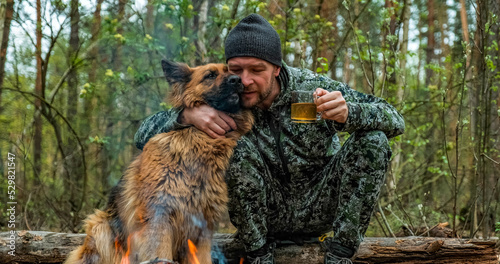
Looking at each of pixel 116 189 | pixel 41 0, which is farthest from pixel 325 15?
pixel 116 189

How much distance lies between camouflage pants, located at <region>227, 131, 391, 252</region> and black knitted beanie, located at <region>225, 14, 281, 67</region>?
2.00 ft

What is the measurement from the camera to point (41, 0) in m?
4.79

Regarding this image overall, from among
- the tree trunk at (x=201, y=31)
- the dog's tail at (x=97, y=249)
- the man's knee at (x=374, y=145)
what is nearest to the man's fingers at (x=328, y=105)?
the man's knee at (x=374, y=145)

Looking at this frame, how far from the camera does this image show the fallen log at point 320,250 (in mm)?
2889

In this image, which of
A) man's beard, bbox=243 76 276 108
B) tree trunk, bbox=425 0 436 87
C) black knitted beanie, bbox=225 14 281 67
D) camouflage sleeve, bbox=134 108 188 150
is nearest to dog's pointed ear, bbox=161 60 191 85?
camouflage sleeve, bbox=134 108 188 150

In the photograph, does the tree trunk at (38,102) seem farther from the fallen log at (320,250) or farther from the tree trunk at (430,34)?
the tree trunk at (430,34)

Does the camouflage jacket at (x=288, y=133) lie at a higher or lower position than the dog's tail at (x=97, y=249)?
higher

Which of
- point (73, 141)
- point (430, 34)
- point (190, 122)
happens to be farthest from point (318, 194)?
point (430, 34)

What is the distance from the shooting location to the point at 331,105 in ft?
7.29

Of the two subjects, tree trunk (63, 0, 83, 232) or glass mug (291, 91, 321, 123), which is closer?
glass mug (291, 91, 321, 123)

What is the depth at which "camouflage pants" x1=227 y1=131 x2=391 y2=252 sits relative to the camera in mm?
2463

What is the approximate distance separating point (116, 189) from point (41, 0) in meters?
3.51

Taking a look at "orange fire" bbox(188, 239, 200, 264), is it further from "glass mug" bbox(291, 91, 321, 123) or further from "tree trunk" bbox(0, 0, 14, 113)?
"tree trunk" bbox(0, 0, 14, 113)

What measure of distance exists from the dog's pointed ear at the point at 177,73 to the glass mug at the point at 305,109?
95 cm
